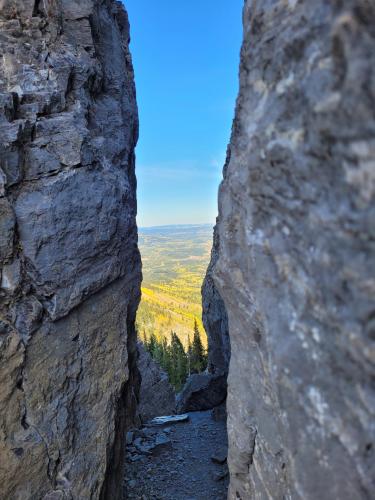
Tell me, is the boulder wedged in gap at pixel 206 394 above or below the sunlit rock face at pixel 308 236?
below

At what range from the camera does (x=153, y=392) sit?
2870 cm

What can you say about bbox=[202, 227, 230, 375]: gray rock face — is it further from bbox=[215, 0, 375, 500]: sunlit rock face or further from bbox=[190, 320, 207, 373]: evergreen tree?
bbox=[190, 320, 207, 373]: evergreen tree

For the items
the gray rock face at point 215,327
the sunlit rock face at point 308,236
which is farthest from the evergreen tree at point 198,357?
the sunlit rock face at point 308,236

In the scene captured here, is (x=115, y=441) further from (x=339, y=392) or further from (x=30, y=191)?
(x=339, y=392)

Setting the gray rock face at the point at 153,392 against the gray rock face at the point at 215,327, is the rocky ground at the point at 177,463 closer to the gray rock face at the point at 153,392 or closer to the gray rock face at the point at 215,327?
the gray rock face at the point at 215,327

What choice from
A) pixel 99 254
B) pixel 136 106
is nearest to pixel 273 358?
pixel 99 254

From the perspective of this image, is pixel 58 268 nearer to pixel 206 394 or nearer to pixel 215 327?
pixel 215 327

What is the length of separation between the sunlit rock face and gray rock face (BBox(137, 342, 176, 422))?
67.2 ft

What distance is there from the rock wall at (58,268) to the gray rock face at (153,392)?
14.9 m

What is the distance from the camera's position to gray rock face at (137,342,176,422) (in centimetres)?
2706

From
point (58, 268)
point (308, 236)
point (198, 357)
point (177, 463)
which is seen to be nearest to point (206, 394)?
point (177, 463)

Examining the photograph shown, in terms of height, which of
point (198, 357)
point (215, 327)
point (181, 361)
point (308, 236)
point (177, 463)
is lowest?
point (181, 361)

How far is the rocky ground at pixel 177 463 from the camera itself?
574 inches

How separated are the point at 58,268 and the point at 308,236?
24.2 feet
